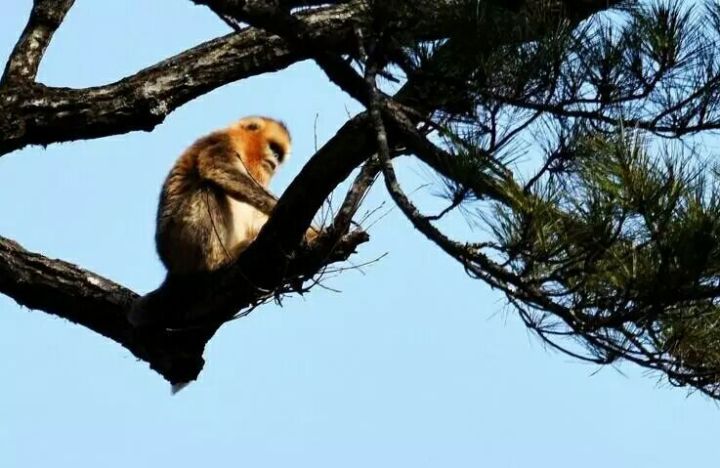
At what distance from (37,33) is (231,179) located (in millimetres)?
1278

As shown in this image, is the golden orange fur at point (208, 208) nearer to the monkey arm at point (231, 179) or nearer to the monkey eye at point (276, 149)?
the monkey arm at point (231, 179)

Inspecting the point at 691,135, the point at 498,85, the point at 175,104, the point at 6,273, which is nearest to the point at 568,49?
the point at 498,85

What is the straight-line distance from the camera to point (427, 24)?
14.0ft

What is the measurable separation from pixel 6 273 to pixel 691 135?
2919 millimetres

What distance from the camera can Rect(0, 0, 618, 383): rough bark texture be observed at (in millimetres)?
5332

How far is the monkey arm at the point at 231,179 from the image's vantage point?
681 cm

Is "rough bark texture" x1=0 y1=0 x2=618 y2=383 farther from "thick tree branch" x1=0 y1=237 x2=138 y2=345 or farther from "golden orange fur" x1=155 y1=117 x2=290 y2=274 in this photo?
"golden orange fur" x1=155 y1=117 x2=290 y2=274

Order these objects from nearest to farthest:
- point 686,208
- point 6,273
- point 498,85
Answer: point 686,208
point 498,85
point 6,273

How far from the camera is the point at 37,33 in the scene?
6.09 m

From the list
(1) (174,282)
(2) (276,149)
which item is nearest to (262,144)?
(2) (276,149)

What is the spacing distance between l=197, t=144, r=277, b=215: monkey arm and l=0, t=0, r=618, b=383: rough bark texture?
23.6 inches

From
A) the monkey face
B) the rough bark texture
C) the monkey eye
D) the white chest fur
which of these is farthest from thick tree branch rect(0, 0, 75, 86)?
the monkey eye

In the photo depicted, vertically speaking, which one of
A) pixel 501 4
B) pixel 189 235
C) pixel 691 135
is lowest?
pixel 691 135

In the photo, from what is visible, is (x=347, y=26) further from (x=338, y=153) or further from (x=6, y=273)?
(x=6, y=273)
